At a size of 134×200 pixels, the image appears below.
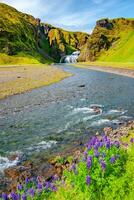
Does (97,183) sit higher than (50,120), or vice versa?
(97,183)

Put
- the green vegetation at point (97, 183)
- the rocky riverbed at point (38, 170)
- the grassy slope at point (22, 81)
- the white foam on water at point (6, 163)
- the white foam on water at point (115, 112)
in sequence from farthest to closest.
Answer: the grassy slope at point (22, 81)
the white foam on water at point (115, 112)
the white foam on water at point (6, 163)
the rocky riverbed at point (38, 170)
the green vegetation at point (97, 183)

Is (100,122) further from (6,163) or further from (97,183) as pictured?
(97,183)

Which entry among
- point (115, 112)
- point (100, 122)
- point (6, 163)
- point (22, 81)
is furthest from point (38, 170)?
point (22, 81)

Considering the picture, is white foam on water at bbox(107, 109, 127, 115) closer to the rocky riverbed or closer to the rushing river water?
the rushing river water

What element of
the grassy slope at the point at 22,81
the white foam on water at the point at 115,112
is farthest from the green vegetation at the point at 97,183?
the grassy slope at the point at 22,81

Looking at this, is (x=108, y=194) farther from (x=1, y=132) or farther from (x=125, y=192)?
(x=1, y=132)

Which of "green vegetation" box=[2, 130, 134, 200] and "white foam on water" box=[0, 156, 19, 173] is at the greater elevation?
"green vegetation" box=[2, 130, 134, 200]

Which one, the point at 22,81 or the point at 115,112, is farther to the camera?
the point at 22,81

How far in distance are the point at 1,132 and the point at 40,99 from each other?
21769 millimetres

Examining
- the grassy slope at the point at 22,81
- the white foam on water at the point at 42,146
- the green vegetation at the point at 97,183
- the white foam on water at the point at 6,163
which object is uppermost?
the green vegetation at the point at 97,183

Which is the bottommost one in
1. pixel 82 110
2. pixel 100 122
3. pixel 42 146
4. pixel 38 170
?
pixel 82 110

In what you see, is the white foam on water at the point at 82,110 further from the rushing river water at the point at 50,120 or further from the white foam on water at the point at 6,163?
the white foam on water at the point at 6,163

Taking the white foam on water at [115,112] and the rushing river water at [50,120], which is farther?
the white foam on water at [115,112]

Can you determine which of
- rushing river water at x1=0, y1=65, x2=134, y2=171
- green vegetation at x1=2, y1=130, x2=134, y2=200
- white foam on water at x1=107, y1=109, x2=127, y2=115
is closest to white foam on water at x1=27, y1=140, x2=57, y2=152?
rushing river water at x1=0, y1=65, x2=134, y2=171
